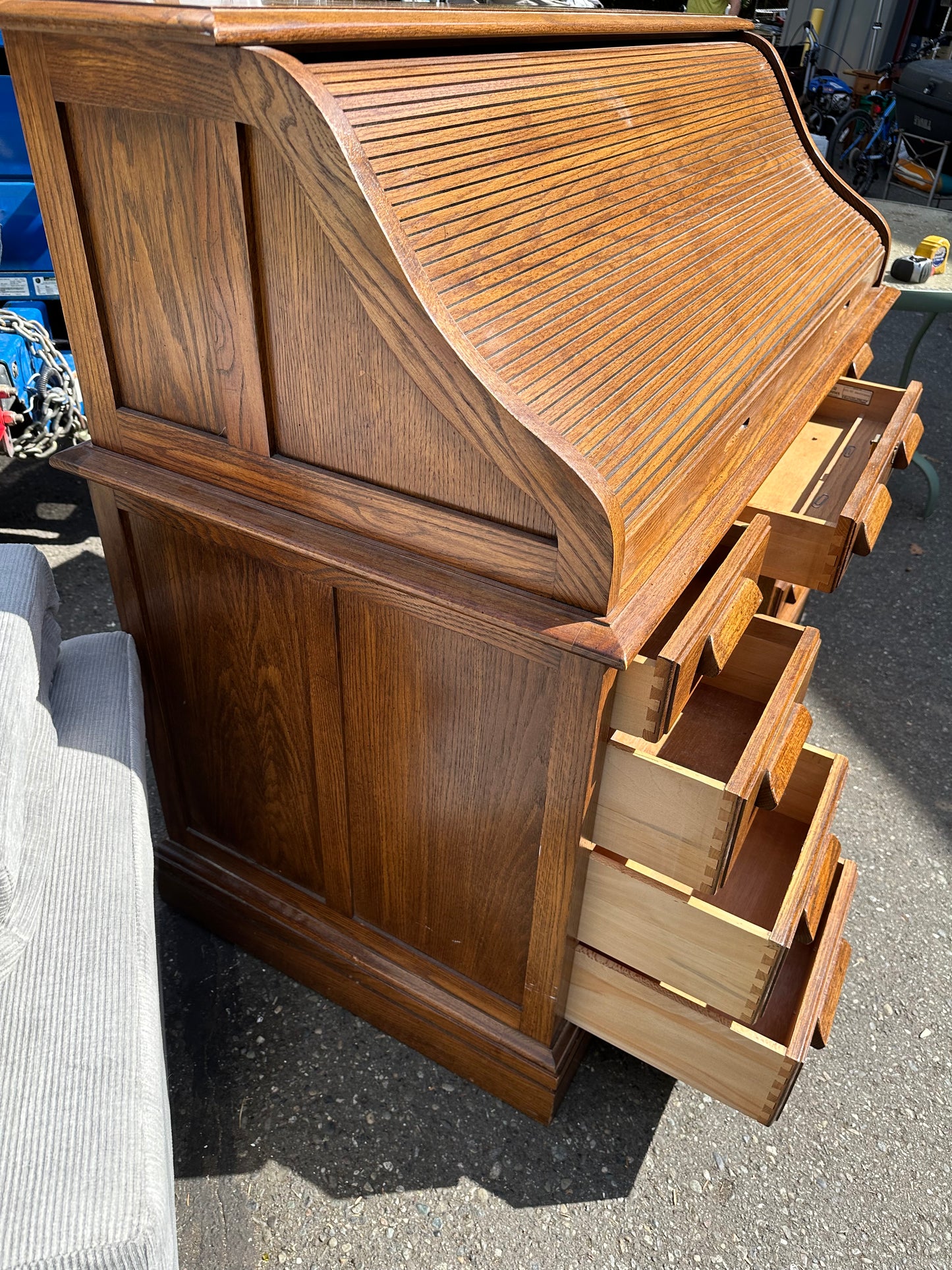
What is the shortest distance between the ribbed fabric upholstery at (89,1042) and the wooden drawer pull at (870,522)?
122 centimetres

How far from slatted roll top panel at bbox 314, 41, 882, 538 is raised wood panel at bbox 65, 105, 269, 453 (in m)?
0.19

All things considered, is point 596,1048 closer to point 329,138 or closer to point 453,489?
point 453,489

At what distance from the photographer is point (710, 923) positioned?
1269mm

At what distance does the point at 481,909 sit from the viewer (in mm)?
1484

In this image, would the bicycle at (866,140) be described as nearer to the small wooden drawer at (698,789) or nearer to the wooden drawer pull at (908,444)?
the wooden drawer pull at (908,444)

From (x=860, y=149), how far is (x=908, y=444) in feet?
23.4

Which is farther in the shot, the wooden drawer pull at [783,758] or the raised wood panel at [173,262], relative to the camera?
the wooden drawer pull at [783,758]

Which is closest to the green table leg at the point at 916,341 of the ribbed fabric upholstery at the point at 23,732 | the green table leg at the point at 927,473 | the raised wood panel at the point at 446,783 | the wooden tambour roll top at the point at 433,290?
the green table leg at the point at 927,473

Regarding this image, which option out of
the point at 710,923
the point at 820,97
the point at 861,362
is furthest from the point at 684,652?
the point at 820,97

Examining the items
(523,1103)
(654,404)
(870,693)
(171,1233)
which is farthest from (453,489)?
(870,693)

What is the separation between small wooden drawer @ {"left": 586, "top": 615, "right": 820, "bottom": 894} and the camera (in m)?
1.19

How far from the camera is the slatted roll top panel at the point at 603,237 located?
1031 millimetres

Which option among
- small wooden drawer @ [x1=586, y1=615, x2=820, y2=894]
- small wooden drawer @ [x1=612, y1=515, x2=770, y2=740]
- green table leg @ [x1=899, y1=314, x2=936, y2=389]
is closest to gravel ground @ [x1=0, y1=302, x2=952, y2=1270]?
small wooden drawer @ [x1=586, y1=615, x2=820, y2=894]

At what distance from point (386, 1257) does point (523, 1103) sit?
1.07 ft
